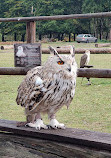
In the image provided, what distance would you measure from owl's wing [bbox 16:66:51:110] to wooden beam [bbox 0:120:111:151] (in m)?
0.15

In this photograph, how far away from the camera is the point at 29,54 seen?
223 centimetres

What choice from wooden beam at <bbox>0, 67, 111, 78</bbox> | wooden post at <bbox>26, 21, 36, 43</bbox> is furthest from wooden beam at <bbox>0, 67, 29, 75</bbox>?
wooden post at <bbox>26, 21, 36, 43</bbox>

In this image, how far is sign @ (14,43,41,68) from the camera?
220cm

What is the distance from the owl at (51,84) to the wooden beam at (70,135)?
10cm

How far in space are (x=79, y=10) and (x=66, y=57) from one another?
29.5 meters

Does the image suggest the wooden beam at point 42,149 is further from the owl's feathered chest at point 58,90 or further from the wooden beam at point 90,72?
the wooden beam at point 90,72

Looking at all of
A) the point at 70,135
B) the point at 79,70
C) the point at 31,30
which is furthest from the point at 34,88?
the point at 31,30

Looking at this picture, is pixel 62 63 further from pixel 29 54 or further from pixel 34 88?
pixel 29 54

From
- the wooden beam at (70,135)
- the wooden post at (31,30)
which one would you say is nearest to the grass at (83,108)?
the wooden post at (31,30)

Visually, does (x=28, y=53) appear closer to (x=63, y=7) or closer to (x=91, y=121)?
(x=91, y=121)

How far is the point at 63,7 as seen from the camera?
29.5 metres

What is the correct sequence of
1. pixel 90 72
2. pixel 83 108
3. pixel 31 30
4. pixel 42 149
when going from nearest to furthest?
pixel 42 149 < pixel 90 72 < pixel 31 30 < pixel 83 108

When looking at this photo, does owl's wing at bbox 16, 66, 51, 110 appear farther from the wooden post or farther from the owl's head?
the wooden post

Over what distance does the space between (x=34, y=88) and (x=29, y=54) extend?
A: 0.66 metres
